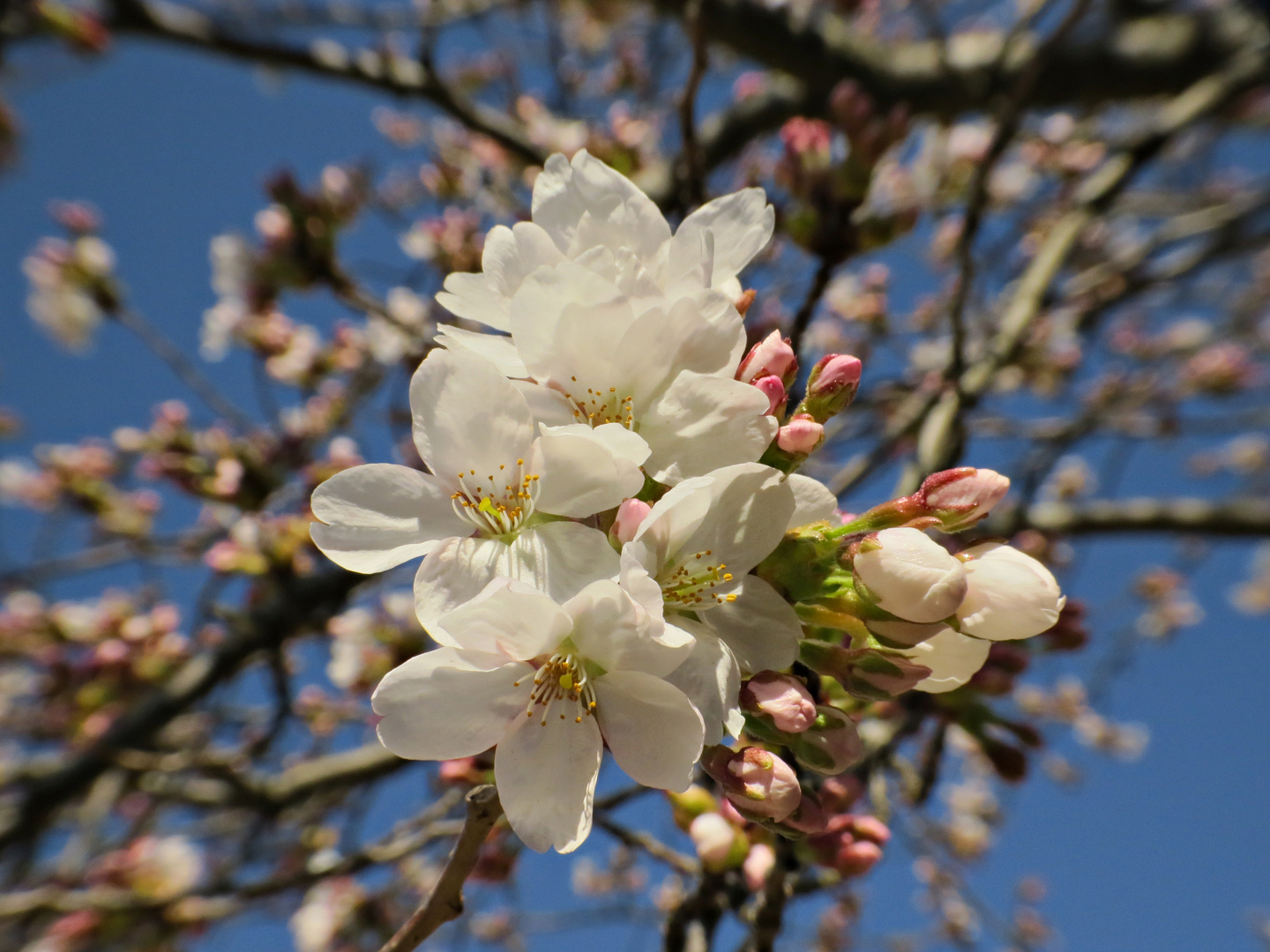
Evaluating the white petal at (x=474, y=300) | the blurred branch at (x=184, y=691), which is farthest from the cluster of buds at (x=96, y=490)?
the white petal at (x=474, y=300)

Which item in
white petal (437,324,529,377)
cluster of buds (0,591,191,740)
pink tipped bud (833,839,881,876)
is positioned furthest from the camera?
cluster of buds (0,591,191,740)

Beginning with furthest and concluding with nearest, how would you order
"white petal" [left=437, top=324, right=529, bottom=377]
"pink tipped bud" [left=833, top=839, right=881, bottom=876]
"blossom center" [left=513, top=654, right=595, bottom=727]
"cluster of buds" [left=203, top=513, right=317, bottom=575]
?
"cluster of buds" [left=203, top=513, right=317, bottom=575] → "pink tipped bud" [left=833, top=839, right=881, bottom=876] → "white petal" [left=437, top=324, right=529, bottom=377] → "blossom center" [left=513, top=654, right=595, bottom=727]

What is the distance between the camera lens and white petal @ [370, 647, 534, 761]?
68 cm

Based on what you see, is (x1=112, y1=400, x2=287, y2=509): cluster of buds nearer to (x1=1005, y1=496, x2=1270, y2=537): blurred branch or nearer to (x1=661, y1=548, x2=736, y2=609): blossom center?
(x1=661, y1=548, x2=736, y2=609): blossom center

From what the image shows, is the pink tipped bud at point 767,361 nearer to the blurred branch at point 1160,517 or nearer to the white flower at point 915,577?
the white flower at point 915,577

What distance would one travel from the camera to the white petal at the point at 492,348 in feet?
2.79

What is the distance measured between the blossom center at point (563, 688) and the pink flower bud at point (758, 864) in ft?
1.48

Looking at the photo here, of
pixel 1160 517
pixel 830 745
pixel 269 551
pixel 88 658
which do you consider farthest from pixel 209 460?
pixel 1160 517

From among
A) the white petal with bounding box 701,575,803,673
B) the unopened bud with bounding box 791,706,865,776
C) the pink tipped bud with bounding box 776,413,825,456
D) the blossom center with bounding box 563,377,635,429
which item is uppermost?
the pink tipped bud with bounding box 776,413,825,456

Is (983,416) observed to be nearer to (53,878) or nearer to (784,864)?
(784,864)

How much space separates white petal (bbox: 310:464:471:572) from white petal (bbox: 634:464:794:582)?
0.21m

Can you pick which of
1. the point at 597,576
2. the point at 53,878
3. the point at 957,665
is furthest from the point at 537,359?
the point at 53,878

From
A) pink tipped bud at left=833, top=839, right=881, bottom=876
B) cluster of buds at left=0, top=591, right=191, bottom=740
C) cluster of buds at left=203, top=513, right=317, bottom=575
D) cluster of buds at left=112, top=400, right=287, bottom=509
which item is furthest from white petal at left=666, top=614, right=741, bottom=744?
cluster of buds at left=0, top=591, right=191, bottom=740

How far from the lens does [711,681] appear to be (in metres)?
0.72
